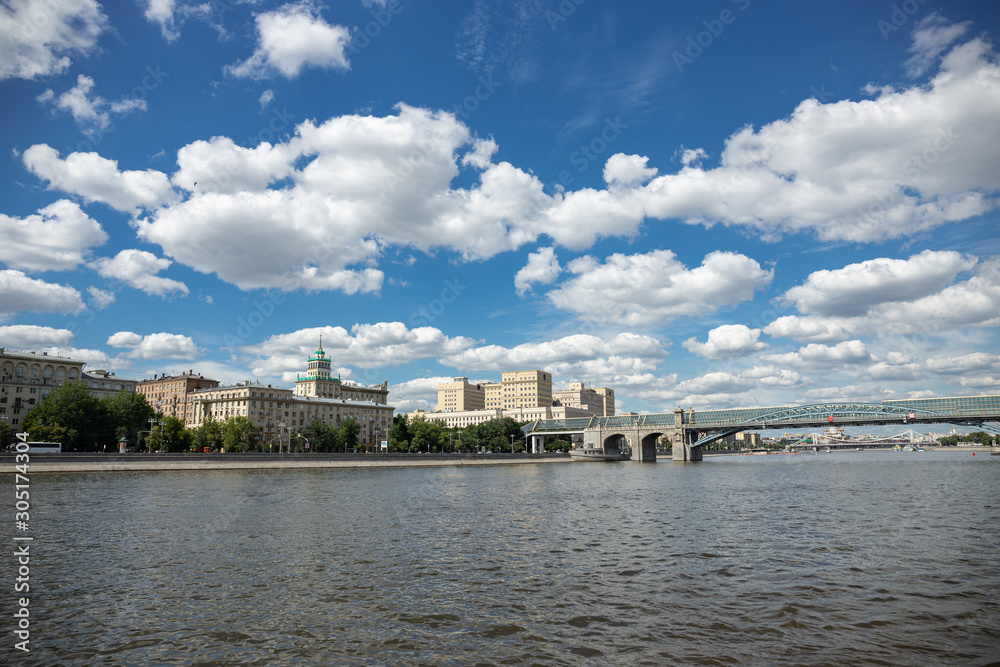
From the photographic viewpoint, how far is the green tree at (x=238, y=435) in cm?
10369

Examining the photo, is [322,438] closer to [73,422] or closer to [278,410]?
[278,410]

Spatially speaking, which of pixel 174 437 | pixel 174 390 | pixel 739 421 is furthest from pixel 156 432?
pixel 739 421

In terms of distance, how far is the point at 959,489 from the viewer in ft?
144

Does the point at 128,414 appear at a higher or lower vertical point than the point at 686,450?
higher

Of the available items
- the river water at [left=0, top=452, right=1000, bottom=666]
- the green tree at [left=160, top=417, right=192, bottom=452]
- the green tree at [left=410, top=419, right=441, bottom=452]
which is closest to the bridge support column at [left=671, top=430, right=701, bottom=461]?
the green tree at [left=410, top=419, right=441, bottom=452]

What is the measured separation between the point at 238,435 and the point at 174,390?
64.2 meters

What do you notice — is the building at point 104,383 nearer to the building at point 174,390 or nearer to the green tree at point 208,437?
the building at point 174,390

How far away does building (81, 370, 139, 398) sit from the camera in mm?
127250

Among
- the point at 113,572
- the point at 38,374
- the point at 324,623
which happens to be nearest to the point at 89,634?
the point at 324,623

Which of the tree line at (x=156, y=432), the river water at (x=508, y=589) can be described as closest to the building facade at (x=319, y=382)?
the tree line at (x=156, y=432)

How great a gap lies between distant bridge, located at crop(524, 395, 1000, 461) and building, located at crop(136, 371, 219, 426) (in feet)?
289

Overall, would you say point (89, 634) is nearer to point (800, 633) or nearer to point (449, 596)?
point (449, 596)

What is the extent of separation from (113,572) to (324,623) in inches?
313

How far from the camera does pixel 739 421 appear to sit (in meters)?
128
